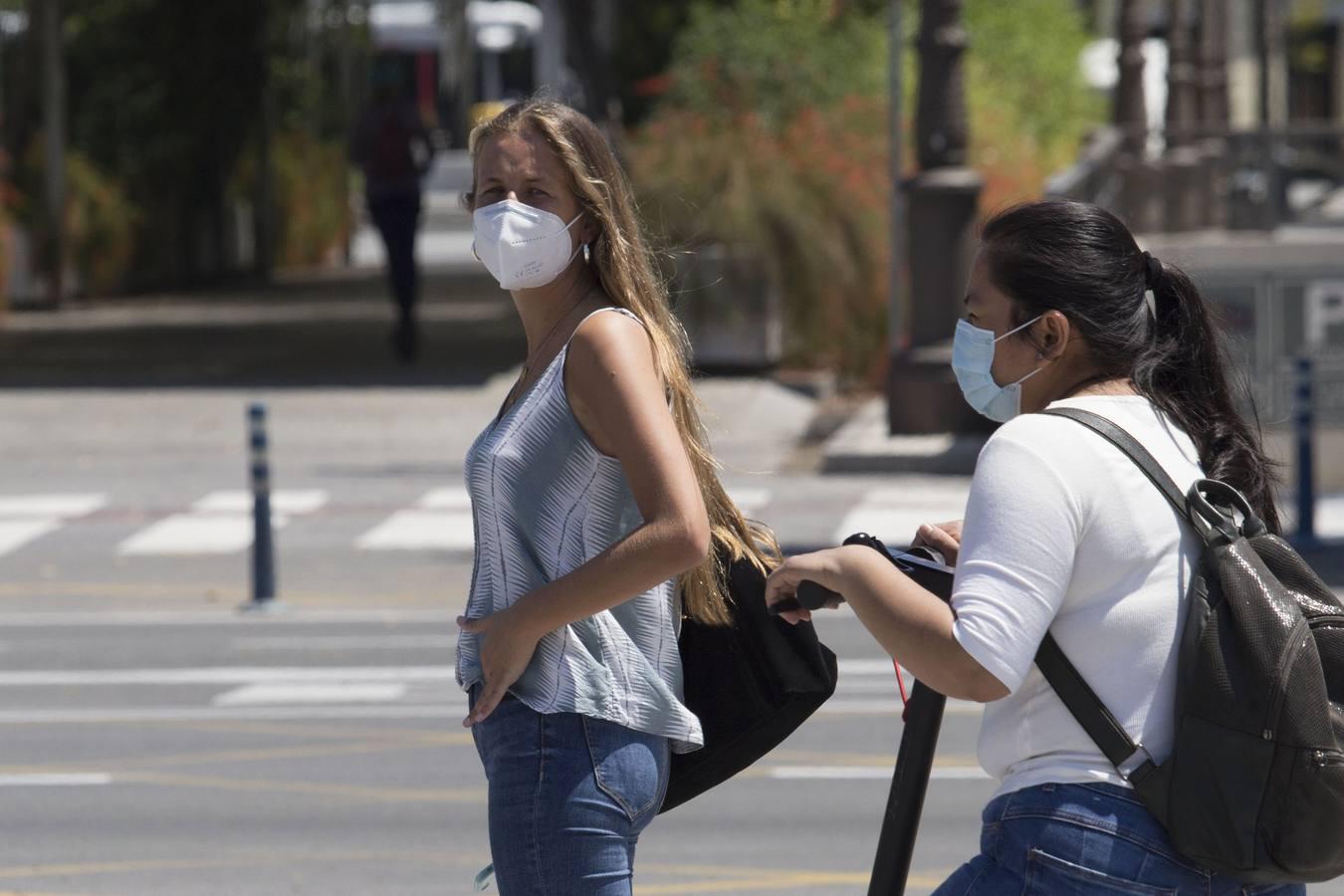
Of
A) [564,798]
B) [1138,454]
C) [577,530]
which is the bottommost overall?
[564,798]

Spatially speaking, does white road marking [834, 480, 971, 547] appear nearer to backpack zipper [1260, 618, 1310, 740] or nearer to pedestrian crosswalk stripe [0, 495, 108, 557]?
pedestrian crosswalk stripe [0, 495, 108, 557]

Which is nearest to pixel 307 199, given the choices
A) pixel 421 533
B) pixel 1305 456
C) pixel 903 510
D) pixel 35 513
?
pixel 35 513

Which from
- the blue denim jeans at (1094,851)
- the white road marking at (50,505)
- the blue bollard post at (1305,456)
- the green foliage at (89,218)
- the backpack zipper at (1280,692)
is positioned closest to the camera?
the backpack zipper at (1280,692)

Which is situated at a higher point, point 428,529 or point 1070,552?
point 1070,552

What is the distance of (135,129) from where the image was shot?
30750 millimetres

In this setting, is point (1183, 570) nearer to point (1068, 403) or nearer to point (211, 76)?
point (1068, 403)

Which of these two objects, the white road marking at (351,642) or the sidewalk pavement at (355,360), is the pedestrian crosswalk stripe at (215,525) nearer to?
the white road marking at (351,642)

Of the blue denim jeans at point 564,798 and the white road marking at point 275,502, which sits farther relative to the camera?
the white road marking at point 275,502

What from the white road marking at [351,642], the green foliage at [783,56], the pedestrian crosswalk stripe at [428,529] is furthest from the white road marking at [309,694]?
the green foliage at [783,56]

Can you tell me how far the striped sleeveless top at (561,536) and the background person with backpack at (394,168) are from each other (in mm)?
16576

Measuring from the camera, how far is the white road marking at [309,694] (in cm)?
893

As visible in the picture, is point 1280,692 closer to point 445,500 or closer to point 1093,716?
point 1093,716

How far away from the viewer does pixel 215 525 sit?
1379 centimetres

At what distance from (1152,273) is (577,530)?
0.87 meters
